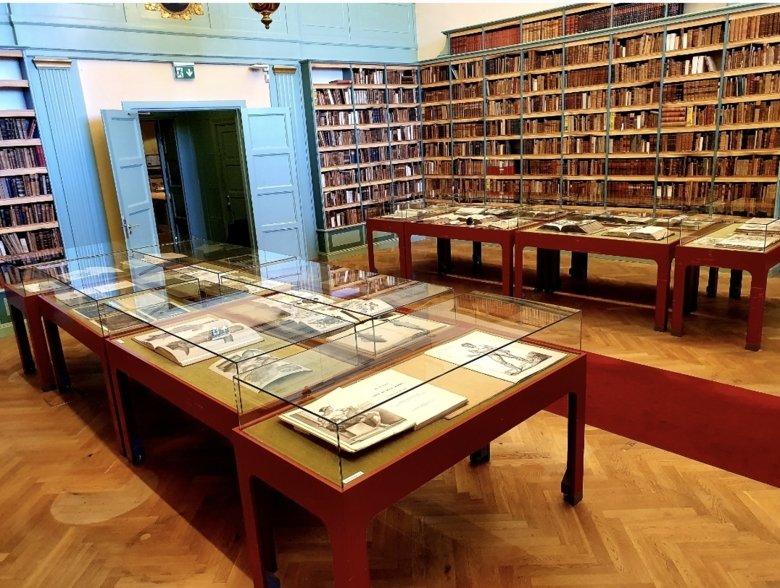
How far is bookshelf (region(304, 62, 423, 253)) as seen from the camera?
28.3 feet

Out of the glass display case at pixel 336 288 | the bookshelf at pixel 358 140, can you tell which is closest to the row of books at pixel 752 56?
the bookshelf at pixel 358 140

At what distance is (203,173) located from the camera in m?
9.50

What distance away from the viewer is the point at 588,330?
5.34 meters

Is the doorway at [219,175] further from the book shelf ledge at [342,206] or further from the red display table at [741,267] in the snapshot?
the red display table at [741,267]

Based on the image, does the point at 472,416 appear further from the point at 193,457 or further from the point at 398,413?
the point at 193,457

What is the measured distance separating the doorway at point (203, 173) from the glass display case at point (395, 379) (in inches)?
254

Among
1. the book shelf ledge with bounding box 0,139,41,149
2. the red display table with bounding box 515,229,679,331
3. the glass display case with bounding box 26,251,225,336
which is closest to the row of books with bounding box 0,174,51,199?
the book shelf ledge with bounding box 0,139,41,149

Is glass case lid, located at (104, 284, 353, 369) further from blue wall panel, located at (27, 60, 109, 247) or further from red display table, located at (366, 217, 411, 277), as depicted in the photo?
red display table, located at (366, 217, 411, 277)

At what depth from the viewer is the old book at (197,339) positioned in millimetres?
2861

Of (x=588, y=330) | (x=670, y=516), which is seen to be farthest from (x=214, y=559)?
(x=588, y=330)

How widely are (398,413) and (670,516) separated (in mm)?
1550

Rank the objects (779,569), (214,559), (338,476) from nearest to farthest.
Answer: (338,476) → (779,569) → (214,559)

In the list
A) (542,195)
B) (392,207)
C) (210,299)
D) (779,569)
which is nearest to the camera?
(779,569)

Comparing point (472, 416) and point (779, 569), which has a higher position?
point (472, 416)
